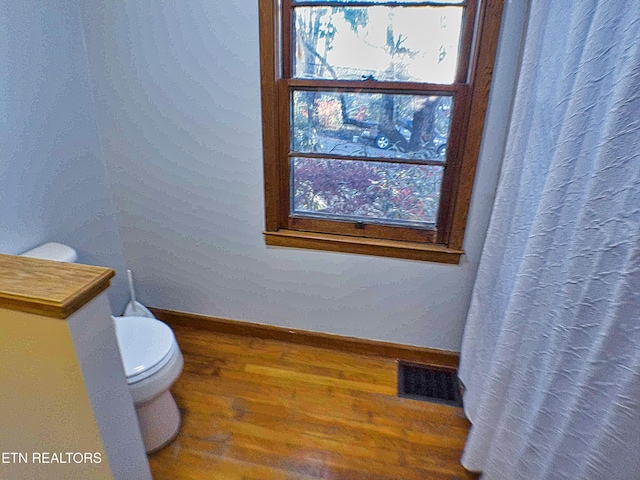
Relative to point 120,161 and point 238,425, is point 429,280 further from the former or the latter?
point 120,161

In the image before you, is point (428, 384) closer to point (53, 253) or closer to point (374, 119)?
point (374, 119)

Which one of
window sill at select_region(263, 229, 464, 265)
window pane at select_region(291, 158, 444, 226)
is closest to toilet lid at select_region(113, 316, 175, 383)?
window sill at select_region(263, 229, 464, 265)

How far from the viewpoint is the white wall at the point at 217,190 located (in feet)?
5.12

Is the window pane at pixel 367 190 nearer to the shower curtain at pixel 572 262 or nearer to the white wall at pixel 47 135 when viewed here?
the shower curtain at pixel 572 262

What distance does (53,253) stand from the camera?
1.47 m

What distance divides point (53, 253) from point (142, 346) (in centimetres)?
51

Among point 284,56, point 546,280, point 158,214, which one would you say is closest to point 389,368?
point 546,280

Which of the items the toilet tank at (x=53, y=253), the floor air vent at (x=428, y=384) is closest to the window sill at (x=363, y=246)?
the floor air vent at (x=428, y=384)

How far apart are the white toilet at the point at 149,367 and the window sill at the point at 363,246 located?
66cm

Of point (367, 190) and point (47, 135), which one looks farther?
point (367, 190)

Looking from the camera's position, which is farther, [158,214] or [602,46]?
[158,214]

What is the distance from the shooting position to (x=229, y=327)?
211 cm

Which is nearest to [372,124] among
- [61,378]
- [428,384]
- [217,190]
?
[217,190]

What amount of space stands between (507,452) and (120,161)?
1936 millimetres
